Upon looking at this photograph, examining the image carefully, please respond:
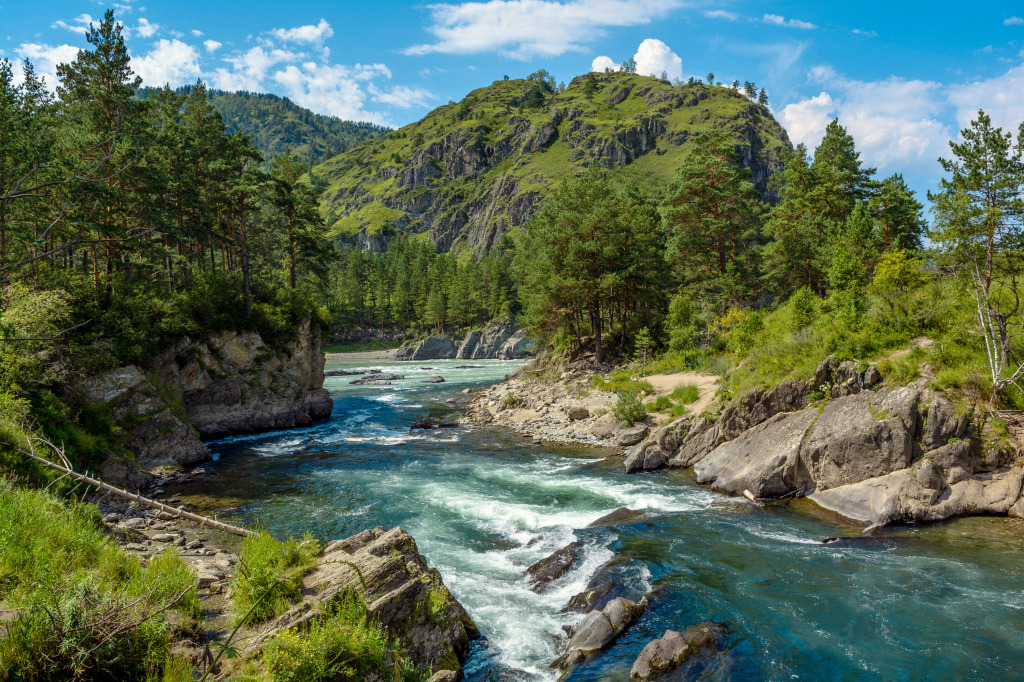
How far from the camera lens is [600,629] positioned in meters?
10.4

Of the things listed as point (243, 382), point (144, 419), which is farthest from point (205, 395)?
point (144, 419)

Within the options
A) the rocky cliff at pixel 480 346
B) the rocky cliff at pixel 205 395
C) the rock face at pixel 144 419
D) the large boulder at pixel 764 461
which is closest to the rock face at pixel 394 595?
the large boulder at pixel 764 461

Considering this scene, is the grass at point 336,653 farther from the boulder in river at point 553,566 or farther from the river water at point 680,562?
the boulder in river at point 553,566

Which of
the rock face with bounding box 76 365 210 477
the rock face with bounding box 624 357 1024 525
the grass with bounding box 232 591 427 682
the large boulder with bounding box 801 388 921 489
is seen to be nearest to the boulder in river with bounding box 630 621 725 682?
the grass with bounding box 232 591 427 682

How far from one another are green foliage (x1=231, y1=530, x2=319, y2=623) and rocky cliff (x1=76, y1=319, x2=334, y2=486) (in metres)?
15.5

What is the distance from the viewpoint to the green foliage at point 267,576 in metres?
7.77

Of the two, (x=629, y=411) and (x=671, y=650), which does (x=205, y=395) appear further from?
(x=671, y=650)

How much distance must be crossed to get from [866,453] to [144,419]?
94.0 feet

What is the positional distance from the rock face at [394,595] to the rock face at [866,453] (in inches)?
509

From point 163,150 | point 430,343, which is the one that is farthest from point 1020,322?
point 430,343

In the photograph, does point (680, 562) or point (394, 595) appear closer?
point (394, 595)

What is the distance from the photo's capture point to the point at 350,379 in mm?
63969

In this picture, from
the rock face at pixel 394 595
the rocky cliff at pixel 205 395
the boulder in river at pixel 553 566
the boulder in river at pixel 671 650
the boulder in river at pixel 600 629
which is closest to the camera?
the rock face at pixel 394 595

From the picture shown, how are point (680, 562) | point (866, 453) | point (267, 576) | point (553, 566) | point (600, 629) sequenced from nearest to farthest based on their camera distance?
1. point (267, 576)
2. point (600, 629)
3. point (553, 566)
4. point (680, 562)
5. point (866, 453)
